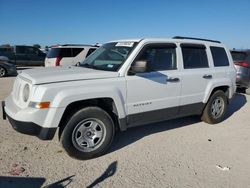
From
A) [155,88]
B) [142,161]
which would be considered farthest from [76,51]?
[142,161]

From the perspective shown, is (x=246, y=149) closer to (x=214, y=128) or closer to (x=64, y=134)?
(x=214, y=128)

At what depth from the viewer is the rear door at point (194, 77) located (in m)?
4.75

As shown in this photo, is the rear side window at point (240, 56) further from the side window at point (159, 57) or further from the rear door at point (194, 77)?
the side window at point (159, 57)

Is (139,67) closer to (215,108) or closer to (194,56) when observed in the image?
(194,56)

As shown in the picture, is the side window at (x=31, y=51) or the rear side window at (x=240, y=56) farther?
the side window at (x=31, y=51)

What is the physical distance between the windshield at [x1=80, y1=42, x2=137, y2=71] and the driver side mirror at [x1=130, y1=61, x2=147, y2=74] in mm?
227

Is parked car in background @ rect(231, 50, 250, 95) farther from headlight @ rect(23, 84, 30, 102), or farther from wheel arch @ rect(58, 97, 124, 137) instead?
headlight @ rect(23, 84, 30, 102)

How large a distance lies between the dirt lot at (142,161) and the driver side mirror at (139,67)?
1361mm

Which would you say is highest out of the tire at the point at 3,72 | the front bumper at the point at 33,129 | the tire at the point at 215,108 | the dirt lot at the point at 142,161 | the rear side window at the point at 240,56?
the rear side window at the point at 240,56

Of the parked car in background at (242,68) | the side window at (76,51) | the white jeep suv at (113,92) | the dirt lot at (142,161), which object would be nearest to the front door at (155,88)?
the white jeep suv at (113,92)

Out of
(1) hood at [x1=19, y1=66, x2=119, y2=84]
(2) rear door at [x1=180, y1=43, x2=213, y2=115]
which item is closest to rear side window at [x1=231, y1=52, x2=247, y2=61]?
(2) rear door at [x1=180, y1=43, x2=213, y2=115]

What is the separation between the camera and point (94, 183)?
3111 mm

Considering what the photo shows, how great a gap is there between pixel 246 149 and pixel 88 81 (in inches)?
121

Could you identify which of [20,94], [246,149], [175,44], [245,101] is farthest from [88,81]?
[245,101]
